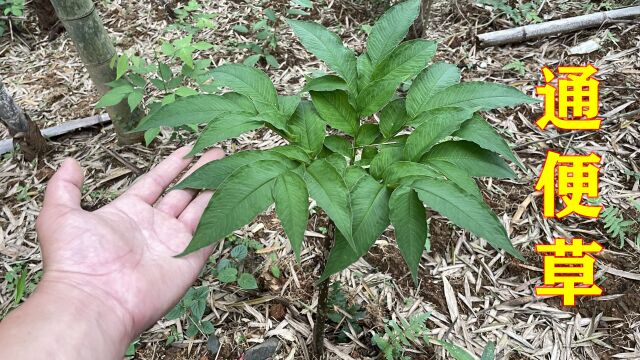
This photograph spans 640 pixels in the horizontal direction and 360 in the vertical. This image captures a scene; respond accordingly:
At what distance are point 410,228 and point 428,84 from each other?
0.50 metres

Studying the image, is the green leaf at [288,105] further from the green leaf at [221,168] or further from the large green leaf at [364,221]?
the large green leaf at [364,221]

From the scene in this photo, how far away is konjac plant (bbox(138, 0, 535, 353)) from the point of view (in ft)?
3.53

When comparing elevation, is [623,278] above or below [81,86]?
below

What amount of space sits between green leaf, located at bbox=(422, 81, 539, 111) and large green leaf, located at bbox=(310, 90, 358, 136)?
0.71 ft

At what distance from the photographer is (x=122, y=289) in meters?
1.54

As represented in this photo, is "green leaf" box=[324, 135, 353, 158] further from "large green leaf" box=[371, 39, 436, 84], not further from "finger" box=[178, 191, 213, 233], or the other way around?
"finger" box=[178, 191, 213, 233]

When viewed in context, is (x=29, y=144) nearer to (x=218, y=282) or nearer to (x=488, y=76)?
(x=218, y=282)

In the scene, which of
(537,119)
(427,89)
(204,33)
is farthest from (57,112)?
(537,119)

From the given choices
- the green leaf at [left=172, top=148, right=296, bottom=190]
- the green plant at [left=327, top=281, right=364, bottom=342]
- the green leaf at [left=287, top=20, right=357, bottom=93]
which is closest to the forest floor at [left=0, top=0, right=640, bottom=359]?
the green plant at [left=327, top=281, right=364, bottom=342]

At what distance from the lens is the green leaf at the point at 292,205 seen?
1.07 m

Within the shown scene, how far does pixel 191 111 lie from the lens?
1.32 metres

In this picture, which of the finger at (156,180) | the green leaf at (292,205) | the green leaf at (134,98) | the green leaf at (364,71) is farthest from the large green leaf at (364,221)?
the green leaf at (134,98)

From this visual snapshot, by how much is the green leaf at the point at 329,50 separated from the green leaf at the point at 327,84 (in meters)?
0.02

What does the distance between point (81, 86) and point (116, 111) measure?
0.93 meters
